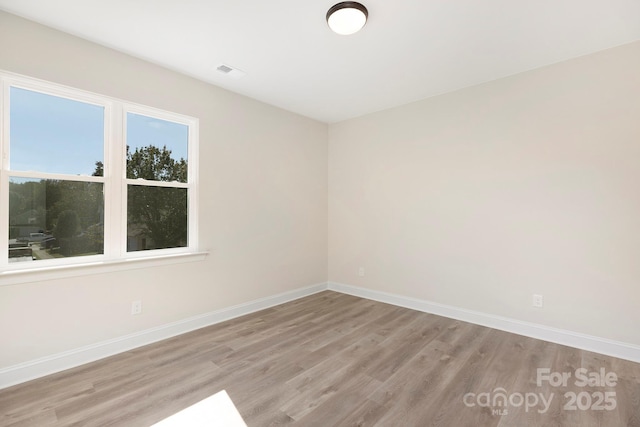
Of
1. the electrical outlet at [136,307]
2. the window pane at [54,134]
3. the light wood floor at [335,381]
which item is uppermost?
the window pane at [54,134]

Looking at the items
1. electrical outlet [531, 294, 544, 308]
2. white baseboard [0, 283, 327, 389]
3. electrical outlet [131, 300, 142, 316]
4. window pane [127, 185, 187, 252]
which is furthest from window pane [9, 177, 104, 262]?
electrical outlet [531, 294, 544, 308]

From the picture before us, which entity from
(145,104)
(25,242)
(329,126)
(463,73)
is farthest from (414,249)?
(25,242)

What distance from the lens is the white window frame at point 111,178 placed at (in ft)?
7.29

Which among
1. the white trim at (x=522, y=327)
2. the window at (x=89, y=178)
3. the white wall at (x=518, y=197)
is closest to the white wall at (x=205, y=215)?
the window at (x=89, y=178)

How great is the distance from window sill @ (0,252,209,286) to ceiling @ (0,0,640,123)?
1958 millimetres

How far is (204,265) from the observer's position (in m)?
3.31

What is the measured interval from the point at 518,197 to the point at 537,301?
42.8 inches

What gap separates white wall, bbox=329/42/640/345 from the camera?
2619 millimetres

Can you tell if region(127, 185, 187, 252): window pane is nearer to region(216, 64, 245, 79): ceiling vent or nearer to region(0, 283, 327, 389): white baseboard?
region(0, 283, 327, 389): white baseboard

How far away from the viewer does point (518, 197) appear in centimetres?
312

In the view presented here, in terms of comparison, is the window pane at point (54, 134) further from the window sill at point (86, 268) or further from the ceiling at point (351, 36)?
the window sill at point (86, 268)

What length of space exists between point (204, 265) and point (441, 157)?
3153 mm

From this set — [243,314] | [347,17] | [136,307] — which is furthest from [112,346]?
[347,17]

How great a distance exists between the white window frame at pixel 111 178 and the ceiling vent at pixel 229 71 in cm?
63
